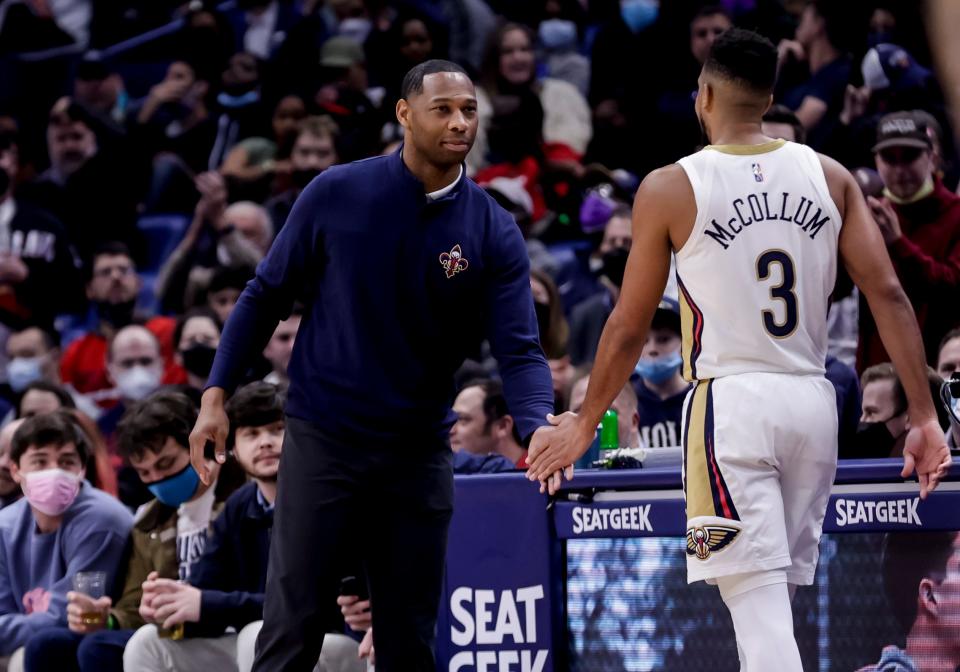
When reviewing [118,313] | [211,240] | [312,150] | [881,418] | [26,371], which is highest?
[312,150]

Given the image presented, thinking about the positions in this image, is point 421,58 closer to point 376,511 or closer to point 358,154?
point 358,154

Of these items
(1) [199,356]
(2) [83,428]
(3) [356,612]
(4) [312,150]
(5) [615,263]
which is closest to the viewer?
(3) [356,612]

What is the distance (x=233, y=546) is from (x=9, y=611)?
1.34m

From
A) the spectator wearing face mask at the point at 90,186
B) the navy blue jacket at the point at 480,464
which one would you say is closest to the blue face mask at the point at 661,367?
the navy blue jacket at the point at 480,464

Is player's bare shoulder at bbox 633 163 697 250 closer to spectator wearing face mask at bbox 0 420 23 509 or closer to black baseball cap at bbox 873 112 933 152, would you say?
black baseball cap at bbox 873 112 933 152

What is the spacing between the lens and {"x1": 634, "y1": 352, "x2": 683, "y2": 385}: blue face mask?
6652mm

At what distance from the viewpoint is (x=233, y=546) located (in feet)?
18.9

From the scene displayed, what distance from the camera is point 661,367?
21.9 ft

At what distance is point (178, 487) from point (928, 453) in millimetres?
3306

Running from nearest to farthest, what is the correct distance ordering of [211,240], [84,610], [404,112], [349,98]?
[404,112], [84,610], [211,240], [349,98]

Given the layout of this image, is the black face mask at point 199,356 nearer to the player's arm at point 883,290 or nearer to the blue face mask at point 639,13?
the blue face mask at point 639,13

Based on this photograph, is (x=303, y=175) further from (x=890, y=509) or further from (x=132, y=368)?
(x=890, y=509)

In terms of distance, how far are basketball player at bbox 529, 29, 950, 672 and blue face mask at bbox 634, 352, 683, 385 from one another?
2.69 meters

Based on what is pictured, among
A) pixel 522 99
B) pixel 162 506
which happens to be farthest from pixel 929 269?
pixel 522 99
